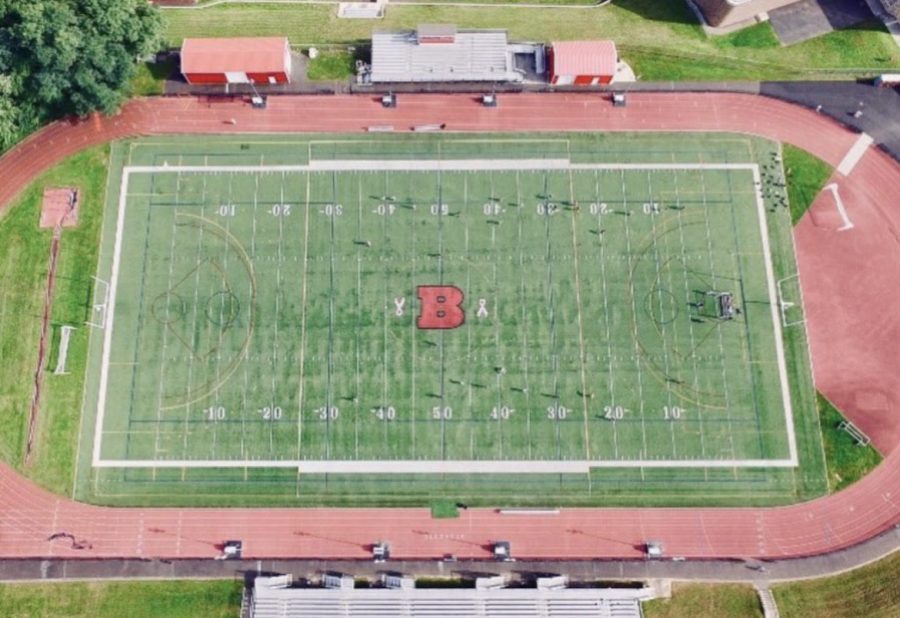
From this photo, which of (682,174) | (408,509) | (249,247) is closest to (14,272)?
(249,247)

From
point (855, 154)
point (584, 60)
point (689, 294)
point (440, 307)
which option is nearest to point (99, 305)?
point (440, 307)

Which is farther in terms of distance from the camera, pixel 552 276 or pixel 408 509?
pixel 552 276

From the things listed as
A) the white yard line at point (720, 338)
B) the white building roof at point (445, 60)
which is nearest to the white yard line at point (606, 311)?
the white yard line at point (720, 338)

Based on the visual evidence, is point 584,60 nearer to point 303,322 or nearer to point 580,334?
point 580,334

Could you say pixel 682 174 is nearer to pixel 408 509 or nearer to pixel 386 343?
pixel 386 343

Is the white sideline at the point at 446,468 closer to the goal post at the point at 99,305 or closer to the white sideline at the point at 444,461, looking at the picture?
the white sideline at the point at 444,461

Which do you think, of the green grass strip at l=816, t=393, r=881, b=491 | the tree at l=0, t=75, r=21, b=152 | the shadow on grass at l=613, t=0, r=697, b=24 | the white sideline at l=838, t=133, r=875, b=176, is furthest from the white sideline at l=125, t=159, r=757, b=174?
the green grass strip at l=816, t=393, r=881, b=491
